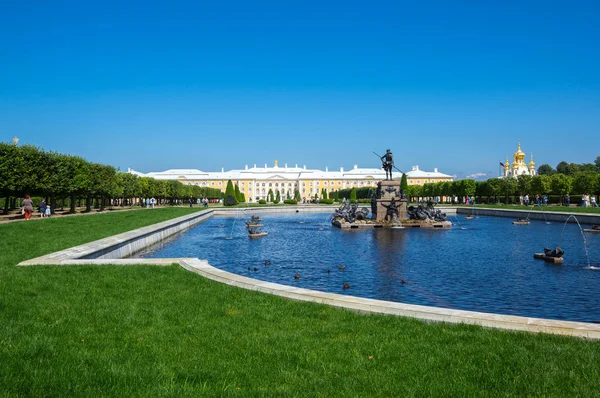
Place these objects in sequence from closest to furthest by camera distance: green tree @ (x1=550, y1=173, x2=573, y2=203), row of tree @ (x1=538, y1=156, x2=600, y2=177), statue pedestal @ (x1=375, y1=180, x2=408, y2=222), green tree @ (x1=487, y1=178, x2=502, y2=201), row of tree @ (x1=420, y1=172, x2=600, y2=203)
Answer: statue pedestal @ (x1=375, y1=180, x2=408, y2=222) → row of tree @ (x1=420, y1=172, x2=600, y2=203) → green tree @ (x1=550, y1=173, x2=573, y2=203) → green tree @ (x1=487, y1=178, x2=502, y2=201) → row of tree @ (x1=538, y1=156, x2=600, y2=177)

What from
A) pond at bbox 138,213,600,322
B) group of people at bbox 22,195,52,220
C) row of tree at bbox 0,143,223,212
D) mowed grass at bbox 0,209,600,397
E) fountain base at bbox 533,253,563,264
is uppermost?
row of tree at bbox 0,143,223,212

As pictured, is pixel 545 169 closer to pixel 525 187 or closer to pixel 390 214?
pixel 525 187

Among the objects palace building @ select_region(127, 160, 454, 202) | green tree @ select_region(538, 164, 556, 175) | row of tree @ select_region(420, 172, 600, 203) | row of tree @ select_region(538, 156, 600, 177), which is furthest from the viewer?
palace building @ select_region(127, 160, 454, 202)

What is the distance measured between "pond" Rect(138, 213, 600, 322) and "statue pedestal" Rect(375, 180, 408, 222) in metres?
6.59

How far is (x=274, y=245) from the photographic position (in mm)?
19547

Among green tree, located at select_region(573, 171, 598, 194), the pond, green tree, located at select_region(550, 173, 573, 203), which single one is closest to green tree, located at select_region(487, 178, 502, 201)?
green tree, located at select_region(550, 173, 573, 203)

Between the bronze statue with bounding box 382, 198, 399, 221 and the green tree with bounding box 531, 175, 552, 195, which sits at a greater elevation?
the green tree with bounding box 531, 175, 552, 195

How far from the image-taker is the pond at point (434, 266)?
938 cm

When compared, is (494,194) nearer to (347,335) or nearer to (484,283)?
(484,283)

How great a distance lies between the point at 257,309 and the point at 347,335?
165 cm

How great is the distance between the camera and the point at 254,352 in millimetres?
5188

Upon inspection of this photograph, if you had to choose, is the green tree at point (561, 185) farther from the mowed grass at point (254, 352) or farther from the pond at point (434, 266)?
the mowed grass at point (254, 352)

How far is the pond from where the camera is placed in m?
9.38

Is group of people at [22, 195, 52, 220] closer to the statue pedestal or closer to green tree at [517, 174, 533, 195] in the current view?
the statue pedestal
